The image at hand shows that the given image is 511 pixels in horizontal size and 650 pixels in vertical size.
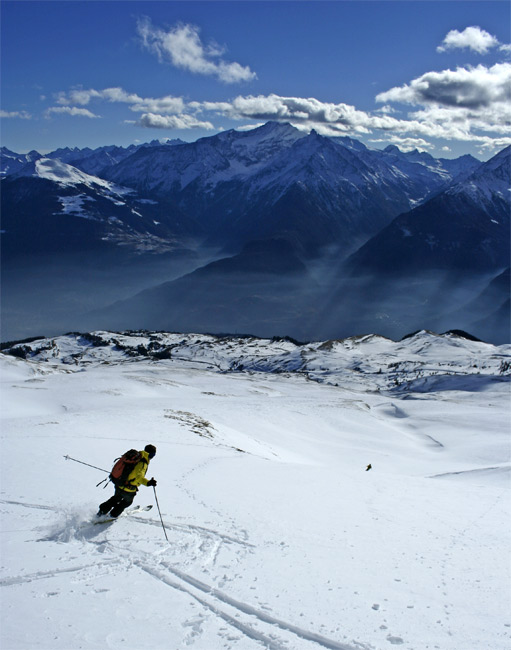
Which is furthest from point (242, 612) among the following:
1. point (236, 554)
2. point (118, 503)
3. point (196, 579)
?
point (118, 503)

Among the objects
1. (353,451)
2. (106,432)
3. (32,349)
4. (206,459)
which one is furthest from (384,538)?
(32,349)

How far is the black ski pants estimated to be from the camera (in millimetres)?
11602

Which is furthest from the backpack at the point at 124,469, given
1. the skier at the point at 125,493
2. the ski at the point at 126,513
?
the ski at the point at 126,513

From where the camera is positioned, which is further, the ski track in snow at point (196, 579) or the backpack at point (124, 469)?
the backpack at point (124, 469)

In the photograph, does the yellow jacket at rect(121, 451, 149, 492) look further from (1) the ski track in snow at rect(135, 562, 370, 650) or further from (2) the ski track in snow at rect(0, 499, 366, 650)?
(1) the ski track in snow at rect(135, 562, 370, 650)

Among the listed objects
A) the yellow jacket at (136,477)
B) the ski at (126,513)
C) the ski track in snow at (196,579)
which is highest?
the yellow jacket at (136,477)

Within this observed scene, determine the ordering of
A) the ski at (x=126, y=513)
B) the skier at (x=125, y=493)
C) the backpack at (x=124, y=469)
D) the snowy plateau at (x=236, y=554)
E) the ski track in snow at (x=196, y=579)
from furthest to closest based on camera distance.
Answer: the backpack at (x=124, y=469)
the skier at (x=125, y=493)
the ski at (x=126, y=513)
the snowy plateau at (x=236, y=554)
the ski track in snow at (x=196, y=579)

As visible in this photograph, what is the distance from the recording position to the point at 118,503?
11.7m

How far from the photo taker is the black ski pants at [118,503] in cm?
1160

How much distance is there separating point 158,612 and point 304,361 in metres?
146

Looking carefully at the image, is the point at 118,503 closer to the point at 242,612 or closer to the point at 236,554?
the point at 236,554

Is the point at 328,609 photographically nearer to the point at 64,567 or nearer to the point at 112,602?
the point at 112,602

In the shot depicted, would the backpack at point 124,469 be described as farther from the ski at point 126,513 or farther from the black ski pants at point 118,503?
the ski at point 126,513

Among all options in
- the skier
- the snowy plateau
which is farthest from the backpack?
the snowy plateau
